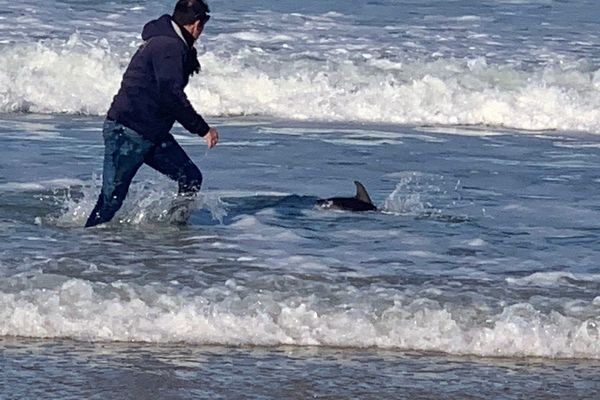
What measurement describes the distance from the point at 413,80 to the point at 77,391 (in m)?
11.7

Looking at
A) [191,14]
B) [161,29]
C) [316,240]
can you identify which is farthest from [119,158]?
[316,240]

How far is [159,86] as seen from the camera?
8.49 meters

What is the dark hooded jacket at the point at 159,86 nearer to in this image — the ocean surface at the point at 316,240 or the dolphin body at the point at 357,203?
the ocean surface at the point at 316,240

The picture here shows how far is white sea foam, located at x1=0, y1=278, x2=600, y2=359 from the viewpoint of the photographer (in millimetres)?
7207

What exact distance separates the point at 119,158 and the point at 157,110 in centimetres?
42

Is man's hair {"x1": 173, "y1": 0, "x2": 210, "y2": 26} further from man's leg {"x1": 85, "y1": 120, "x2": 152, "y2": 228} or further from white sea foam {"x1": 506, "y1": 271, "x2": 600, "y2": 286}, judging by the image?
white sea foam {"x1": 506, "y1": 271, "x2": 600, "y2": 286}

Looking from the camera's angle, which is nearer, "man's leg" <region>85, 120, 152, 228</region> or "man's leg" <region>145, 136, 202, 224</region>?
"man's leg" <region>85, 120, 152, 228</region>

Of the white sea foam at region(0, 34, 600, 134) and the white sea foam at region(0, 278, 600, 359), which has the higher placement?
the white sea foam at region(0, 34, 600, 134)

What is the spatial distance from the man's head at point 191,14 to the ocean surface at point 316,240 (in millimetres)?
1386

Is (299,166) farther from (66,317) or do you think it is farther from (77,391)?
(77,391)

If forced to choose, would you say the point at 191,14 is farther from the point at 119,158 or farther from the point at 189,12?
the point at 119,158

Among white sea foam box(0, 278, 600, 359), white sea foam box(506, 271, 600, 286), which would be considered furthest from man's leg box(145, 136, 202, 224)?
white sea foam box(506, 271, 600, 286)

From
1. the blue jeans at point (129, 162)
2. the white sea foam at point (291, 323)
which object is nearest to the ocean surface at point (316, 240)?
the white sea foam at point (291, 323)

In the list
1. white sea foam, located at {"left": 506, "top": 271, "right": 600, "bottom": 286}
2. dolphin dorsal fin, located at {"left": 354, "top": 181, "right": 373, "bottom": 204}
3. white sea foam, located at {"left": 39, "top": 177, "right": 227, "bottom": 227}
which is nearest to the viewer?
white sea foam, located at {"left": 506, "top": 271, "right": 600, "bottom": 286}
